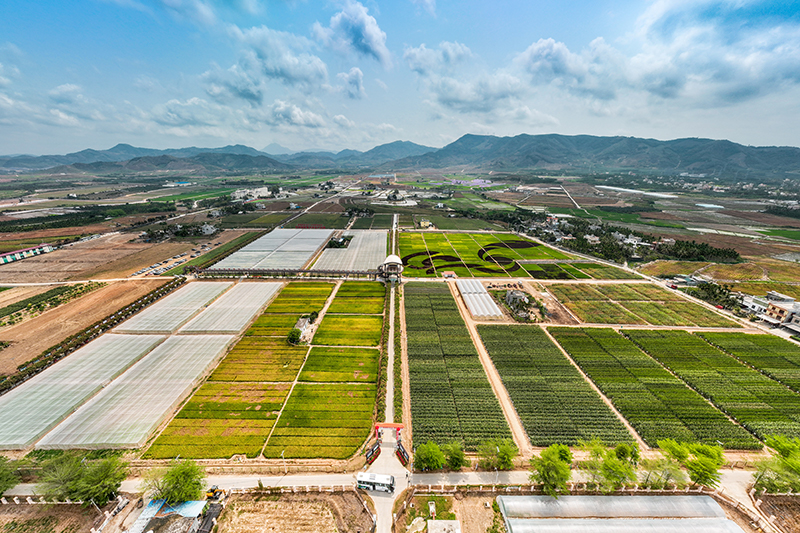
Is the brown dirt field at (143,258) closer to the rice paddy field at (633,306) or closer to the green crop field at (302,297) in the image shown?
the green crop field at (302,297)

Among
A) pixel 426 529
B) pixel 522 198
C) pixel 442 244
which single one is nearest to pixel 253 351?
pixel 426 529

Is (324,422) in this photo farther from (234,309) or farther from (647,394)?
(647,394)

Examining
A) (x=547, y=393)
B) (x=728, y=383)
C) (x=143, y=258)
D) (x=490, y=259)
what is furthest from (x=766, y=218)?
(x=143, y=258)

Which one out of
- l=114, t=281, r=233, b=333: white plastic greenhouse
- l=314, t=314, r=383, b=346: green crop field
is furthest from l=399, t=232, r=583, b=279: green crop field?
l=114, t=281, r=233, b=333: white plastic greenhouse

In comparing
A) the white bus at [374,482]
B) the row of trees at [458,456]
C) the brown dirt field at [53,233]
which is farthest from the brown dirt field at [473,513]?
the brown dirt field at [53,233]

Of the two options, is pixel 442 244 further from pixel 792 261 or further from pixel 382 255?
pixel 792 261
